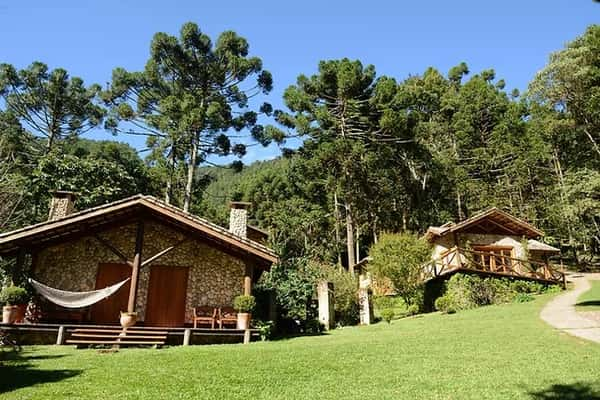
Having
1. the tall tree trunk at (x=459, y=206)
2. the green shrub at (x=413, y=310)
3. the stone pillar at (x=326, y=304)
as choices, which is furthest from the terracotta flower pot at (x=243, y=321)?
the tall tree trunk at (x=459, y=206)

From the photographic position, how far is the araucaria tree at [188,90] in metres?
23.7

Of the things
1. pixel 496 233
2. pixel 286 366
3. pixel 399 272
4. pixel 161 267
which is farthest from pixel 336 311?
pixel 496 233

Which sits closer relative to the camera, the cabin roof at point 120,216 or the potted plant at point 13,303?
the potted plant at point 13,303

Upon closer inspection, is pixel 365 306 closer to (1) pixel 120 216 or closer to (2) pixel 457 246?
(2) pixel 457 246

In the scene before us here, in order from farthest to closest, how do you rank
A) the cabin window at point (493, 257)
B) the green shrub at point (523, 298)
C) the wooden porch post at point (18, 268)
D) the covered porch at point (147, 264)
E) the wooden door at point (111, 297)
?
1. the cabin window at point (493, 257)
2. the green shrub at point (523, 298)
3. the wooden door at point (111, 297)
4. the covered porch at point (147, 264)
5. the wooden porch post at point (18, 268)

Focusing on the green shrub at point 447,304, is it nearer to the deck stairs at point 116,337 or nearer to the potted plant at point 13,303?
the deck stairs at point 116,337

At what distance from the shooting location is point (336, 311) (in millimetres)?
16469

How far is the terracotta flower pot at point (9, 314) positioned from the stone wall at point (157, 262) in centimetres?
212

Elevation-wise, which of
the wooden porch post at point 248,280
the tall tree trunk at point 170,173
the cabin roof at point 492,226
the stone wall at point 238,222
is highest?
the tall tree trunk at point 170,173

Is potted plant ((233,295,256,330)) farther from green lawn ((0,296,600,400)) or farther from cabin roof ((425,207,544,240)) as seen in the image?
cabin roof ((425,207,544,240))

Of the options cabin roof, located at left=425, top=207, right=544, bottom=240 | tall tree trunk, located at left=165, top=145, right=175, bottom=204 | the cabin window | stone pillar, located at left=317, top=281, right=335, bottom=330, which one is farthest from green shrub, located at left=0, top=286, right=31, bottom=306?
the cabin window

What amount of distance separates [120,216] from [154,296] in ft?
8.85

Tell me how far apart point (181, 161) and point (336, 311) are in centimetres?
1403

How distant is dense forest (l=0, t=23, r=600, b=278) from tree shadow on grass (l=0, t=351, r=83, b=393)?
9.51 m
